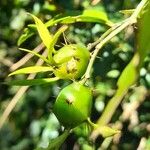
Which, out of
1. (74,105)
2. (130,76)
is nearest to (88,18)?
(74,105)

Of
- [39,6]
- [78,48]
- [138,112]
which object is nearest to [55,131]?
[138,112]

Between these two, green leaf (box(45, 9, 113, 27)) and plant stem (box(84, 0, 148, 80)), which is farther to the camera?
green leaf (box(45, 9, 113, 27))

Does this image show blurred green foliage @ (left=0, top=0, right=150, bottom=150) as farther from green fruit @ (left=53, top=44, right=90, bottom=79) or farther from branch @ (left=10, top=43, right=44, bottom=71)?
green fruit @ (left=53, top=44, right=90, bottom=79)

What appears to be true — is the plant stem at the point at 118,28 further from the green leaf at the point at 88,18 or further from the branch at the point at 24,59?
the branch at the point at 24,59

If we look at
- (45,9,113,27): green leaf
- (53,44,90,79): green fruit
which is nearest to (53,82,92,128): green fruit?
(53,44,90,79): green fruit

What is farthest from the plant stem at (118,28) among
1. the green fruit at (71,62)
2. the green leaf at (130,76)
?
the green leaf at (130,76)

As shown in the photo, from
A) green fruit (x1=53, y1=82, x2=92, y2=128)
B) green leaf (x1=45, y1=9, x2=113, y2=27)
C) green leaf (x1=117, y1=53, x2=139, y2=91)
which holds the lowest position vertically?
green fruit (x1=53, y1=82, x2=92, y2=128)
